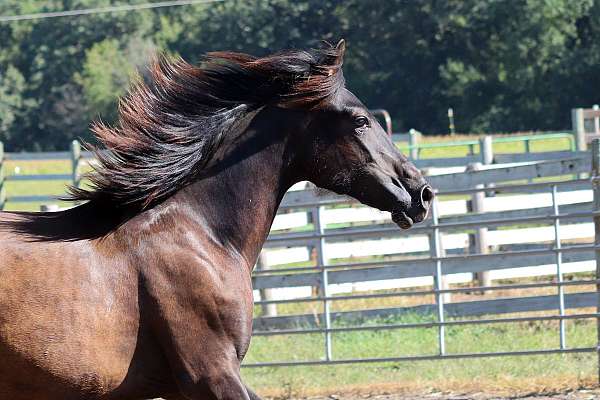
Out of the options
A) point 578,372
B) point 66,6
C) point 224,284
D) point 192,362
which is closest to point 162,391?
point 192,362

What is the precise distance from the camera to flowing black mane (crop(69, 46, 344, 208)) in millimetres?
4250

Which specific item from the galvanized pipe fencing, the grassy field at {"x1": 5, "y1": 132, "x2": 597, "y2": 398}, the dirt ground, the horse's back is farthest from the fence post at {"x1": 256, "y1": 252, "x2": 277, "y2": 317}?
the horse's back

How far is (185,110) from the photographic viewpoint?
4398 millimetres

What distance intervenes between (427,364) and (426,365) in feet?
0.14

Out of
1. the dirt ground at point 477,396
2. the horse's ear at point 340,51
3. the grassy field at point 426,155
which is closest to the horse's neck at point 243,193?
the horse's ear at point 340,51

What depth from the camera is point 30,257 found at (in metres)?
3.88

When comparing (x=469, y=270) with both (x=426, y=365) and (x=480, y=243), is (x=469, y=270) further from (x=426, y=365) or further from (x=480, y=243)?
(x=480, y=243)

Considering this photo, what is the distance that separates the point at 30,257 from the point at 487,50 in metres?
45.0

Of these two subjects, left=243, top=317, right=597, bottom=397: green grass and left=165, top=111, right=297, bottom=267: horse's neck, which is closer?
left=165, top=111, right=297, bottom=267: horse's neck

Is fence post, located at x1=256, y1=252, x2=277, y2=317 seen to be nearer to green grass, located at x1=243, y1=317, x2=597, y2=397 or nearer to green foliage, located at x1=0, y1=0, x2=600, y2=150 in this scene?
green grass, located at x1=243, y1=317, x2=597, y2=397

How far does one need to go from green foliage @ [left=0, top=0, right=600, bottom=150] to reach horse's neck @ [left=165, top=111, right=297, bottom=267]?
35196 millimetres

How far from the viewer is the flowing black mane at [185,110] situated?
425cm

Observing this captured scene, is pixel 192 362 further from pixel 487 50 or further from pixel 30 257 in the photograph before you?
pixel 487 50

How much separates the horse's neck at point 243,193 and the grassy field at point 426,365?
3.24m
